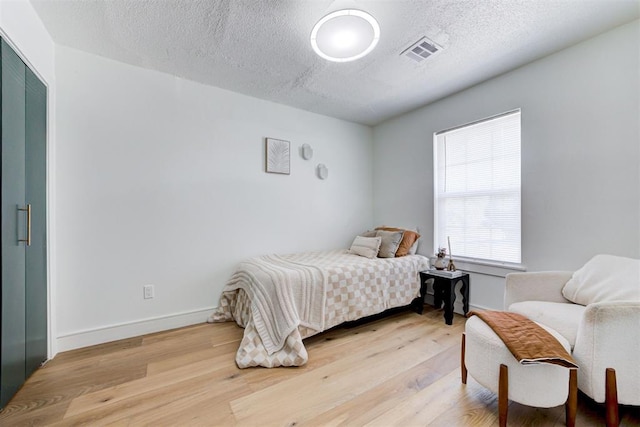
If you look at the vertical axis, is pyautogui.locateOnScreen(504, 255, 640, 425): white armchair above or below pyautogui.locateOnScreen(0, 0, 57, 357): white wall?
below

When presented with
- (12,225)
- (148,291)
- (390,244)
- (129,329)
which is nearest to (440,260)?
(390,244)

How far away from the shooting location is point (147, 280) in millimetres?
2477

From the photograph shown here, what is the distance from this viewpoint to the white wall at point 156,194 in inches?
87.2

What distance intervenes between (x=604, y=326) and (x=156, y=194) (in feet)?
10.7

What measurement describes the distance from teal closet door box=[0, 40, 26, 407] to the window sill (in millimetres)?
3650

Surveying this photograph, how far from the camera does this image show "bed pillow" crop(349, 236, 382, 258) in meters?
3.01

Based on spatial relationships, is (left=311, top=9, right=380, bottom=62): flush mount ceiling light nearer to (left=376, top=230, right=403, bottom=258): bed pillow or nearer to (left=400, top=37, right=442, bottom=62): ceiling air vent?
(left=400, top=37, right=442, bottom=62): ceiling air vent

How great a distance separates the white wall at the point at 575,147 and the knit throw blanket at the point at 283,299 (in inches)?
70.3

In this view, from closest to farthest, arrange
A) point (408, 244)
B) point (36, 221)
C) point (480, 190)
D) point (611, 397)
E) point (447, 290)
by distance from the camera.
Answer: point (611, 397)
point (36, 221)
point (447, 290)
point (480, 190)
point (408, 244)

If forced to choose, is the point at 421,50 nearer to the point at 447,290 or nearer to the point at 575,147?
the point at 575,147

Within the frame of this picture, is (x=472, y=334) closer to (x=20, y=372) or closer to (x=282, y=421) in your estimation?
(x=282, y=421)

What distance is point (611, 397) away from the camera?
1.28 metres

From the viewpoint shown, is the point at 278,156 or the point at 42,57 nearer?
the point at 42,57

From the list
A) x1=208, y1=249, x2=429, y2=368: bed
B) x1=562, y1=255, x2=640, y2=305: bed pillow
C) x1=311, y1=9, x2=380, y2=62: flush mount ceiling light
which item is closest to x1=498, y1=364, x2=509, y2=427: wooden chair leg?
x1=562, y1=255, x2=640, y2=305: bed pillow
